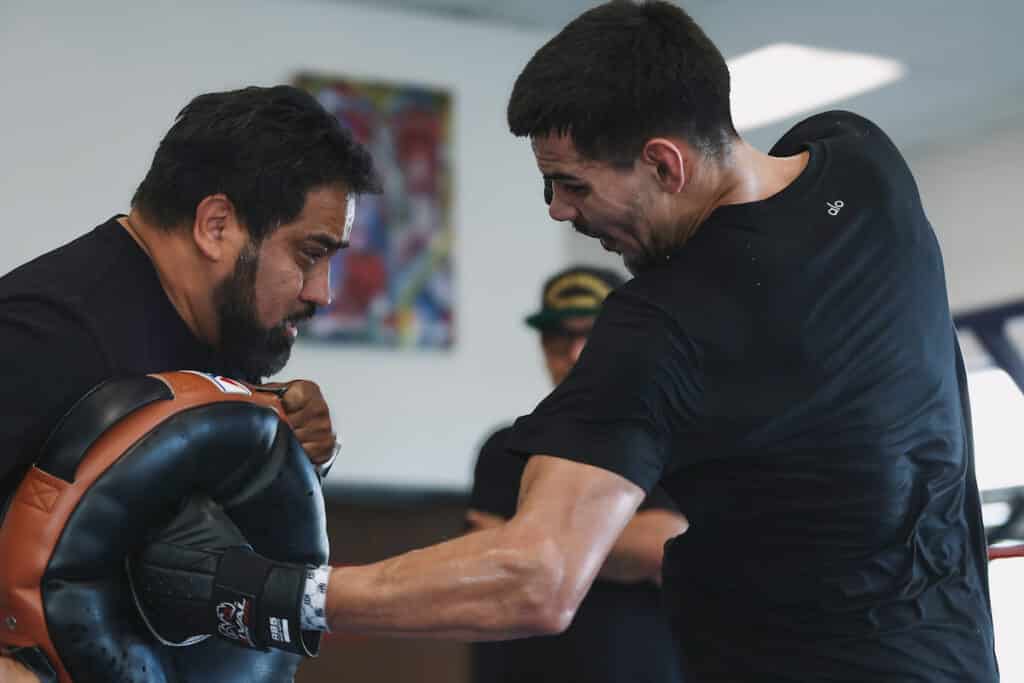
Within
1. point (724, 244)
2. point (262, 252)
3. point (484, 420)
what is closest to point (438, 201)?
point (484, 420)

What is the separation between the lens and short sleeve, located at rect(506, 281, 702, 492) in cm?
173

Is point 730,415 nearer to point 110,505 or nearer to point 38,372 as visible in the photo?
point 110,505

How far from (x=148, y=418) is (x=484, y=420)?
171 inches

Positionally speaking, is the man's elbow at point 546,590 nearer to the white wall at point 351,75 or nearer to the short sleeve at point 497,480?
the short sleeve at point 497,480

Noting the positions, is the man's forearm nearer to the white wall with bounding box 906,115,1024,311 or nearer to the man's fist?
the man's fist

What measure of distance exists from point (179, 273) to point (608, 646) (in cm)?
113

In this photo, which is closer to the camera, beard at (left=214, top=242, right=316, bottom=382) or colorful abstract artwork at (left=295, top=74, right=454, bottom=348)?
beard at (left=214, top=242, right=316, bottom=382)

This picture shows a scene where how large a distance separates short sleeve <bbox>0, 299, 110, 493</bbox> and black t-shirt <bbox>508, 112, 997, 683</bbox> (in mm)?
578

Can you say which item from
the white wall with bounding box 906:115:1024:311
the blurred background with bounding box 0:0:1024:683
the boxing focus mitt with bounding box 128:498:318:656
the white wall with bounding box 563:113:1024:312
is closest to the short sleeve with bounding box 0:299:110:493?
the boxing focus mitt with bounding box 128:498:318:656

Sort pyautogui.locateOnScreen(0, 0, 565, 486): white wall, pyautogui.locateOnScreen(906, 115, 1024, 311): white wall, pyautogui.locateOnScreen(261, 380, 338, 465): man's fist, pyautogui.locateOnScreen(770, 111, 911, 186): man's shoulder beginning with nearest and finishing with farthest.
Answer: pyautogui.locateOnScreen(770, 111, 911, 186): man's shoulder
pyautogui.locateOnScreen(261, 380, 338, 465): man's fist
pyautogui.locateOnScreen(0, 0, 565, 486): white wall
pyautogui.locateOnScreen(906, 115, 1024, 311): white wall

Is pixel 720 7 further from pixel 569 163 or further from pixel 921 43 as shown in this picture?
pixel 569 163

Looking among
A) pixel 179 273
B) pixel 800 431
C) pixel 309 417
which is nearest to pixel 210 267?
pixel 179 273

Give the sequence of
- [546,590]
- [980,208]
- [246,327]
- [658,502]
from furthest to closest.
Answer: [980,208]
[658,502]
[246,327]
[546,590]

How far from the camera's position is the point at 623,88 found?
185 cm
